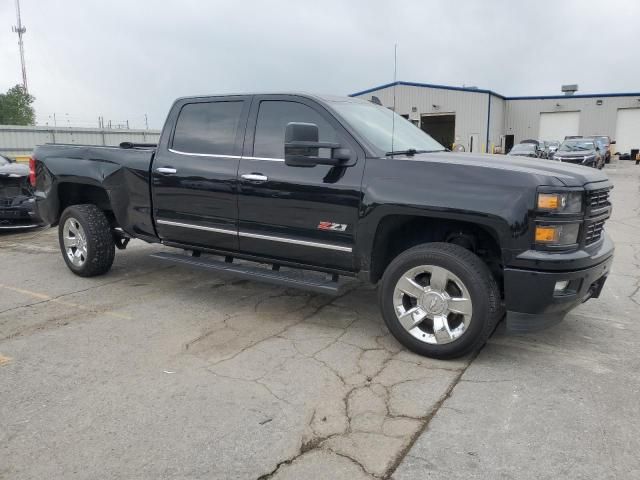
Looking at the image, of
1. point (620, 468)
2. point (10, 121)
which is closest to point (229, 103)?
point (620, 468)

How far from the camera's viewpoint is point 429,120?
45.7 meters

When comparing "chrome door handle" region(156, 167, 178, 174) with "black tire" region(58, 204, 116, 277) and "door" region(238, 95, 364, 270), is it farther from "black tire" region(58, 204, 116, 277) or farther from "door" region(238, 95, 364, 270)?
"black tire" region(58, 204, 116, 277)

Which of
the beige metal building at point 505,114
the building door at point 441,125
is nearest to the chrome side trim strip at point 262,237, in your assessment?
the beige metal building at point 505,114

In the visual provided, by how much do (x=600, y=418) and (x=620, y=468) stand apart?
50 centimetres

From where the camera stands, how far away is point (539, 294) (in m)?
3.54

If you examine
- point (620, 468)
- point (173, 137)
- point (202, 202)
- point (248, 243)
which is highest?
point (173, 137)

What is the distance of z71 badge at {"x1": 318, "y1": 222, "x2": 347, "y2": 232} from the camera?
13.9 ft

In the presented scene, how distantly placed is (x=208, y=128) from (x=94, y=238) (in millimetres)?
1856

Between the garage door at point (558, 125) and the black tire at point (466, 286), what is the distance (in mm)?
47047

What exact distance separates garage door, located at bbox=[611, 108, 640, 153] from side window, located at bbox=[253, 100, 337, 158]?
1873 inches

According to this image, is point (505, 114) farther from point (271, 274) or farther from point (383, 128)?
point (271, 274)

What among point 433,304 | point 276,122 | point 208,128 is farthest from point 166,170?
point 433,304

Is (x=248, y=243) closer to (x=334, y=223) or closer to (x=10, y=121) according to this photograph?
(x=334, y=223)

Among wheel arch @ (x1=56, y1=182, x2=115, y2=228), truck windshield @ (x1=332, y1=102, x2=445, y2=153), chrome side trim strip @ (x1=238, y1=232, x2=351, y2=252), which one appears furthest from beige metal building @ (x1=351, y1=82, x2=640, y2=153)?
chrome side trim strip @ (x1=238, y1=232, x2=351, y2=252)
